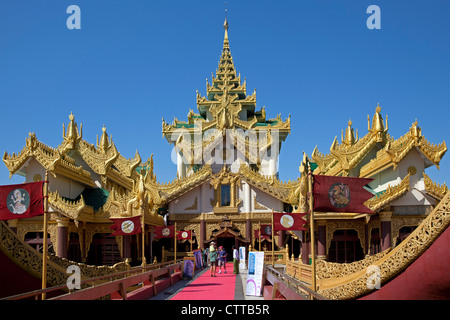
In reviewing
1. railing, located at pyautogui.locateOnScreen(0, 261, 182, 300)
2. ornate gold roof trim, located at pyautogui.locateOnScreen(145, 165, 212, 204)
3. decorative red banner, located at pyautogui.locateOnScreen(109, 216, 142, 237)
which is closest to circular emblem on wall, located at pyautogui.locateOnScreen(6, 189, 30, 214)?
railing, located at pyautogui.locateOnScreen(0, 261, 182, 300)

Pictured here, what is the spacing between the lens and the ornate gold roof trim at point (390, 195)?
21.6 metres

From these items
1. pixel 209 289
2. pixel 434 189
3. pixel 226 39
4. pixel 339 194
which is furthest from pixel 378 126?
pixel 226 39

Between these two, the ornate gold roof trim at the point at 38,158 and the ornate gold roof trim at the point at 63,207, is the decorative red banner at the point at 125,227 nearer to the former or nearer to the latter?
the ornate gold roof trim at the point at 63,207

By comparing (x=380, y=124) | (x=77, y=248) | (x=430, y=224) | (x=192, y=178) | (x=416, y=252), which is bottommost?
(x=77, y=248)

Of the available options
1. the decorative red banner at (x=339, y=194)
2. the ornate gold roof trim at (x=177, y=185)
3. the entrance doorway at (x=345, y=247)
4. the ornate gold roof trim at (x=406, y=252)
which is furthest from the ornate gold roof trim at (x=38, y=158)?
the ornate gold roof trim at (x=406, y=252)

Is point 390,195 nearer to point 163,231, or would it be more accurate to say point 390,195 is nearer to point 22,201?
point 163,231

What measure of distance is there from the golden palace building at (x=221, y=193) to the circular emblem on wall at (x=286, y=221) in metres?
1.24

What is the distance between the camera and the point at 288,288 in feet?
31.6

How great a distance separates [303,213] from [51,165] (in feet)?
40.5

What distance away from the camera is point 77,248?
81.5ft

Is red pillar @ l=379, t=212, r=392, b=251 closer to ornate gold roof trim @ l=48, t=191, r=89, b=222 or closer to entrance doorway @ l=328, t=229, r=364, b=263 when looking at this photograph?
entrance doorway @ l=328, t=229, r=364, b=263

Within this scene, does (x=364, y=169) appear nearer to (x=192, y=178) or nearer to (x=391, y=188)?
(x=391, y=188)

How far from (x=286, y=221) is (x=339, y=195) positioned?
27.8ft
